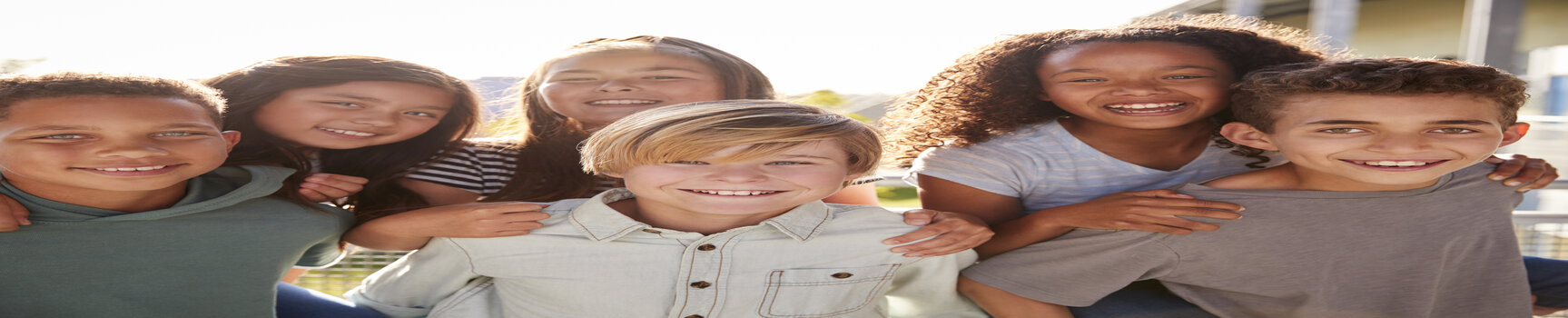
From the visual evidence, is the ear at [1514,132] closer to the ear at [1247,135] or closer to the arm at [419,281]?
the ear at [1247,135]

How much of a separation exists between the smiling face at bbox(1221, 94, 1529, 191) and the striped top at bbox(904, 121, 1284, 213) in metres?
0.31

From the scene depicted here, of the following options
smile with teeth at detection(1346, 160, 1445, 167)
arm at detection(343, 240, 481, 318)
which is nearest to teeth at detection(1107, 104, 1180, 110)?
smile with teeth at detection(1346, 160, 1445, 167)

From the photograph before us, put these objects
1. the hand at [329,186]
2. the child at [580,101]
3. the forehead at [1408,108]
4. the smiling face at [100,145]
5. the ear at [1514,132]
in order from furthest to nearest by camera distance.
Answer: the child at [580,101] → the hand at [329,186] → the ear at [1514,132] → the forehead at [1408,108] → the smiling face at [100,145]

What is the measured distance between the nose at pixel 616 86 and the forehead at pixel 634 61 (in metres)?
0.04

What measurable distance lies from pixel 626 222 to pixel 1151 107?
116 centimetres

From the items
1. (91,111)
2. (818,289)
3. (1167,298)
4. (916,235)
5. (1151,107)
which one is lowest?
(1167,298)

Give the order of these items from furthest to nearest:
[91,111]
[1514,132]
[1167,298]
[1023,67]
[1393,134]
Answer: [1023,67] < [1167,298] < [1514,132] < [1393,134] < [91,111]

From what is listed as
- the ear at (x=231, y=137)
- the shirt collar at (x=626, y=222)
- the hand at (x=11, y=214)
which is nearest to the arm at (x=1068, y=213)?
the shirt collar at (x=626, y=222)

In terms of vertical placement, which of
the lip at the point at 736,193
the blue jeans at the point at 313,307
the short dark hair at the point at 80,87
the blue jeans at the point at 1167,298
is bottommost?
the blue jeans at the point at 1167,298

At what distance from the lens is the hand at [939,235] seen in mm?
1759

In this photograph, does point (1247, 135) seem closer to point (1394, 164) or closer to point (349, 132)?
point (1394, 164)

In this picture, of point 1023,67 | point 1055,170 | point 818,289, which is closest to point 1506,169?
point 1055,170

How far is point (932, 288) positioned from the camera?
1885mm

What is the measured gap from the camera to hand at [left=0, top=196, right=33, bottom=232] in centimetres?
153
